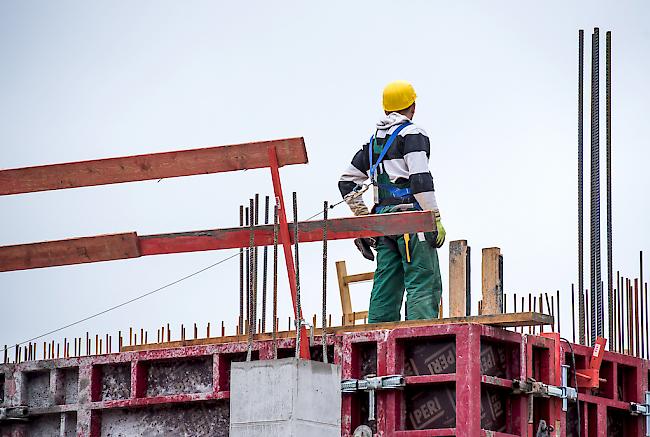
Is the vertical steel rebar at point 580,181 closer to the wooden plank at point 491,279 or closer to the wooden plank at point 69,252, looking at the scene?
the wooden plank at point 491,279

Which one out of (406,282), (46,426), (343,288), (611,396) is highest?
(406,282)

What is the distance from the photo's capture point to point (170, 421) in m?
12.2

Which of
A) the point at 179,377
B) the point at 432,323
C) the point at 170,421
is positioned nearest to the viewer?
the point at 432,323

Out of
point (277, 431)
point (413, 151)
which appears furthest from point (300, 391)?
point (413, 151)

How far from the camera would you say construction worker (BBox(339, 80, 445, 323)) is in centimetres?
1274

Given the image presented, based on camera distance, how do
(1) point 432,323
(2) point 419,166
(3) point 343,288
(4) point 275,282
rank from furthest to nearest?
(3) point 343,288
(2) point 419,166
(4) point 275,282
(1) point 432,323

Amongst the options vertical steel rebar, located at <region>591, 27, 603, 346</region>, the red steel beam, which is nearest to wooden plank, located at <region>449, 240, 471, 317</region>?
vertical steel rebar, located at <region>591, 27, 603, 346</region>

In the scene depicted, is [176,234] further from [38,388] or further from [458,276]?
[458,276]

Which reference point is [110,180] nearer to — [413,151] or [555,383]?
[413,151]

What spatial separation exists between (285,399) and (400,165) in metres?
3.15

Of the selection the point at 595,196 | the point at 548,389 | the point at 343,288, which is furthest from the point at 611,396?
the point at 343,288

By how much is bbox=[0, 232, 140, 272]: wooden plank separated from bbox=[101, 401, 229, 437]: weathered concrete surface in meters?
1.41

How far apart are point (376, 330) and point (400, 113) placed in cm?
276

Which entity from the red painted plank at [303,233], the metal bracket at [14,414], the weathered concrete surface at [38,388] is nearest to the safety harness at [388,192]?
the red painted plank at [303,233]
